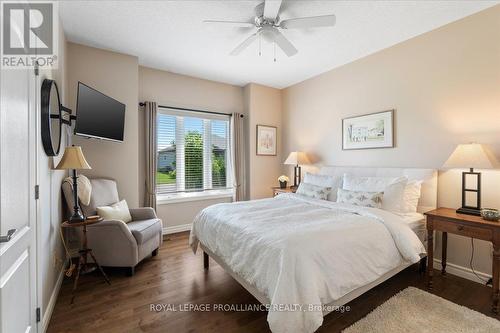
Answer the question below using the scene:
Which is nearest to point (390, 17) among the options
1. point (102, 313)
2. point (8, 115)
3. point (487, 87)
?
point (487, 87)

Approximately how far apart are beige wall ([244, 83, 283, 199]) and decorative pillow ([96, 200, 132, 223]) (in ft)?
7.93

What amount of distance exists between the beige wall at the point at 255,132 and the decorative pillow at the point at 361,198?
7.00ft

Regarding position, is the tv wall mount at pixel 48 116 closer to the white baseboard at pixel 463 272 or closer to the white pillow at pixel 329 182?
the white pillow at pixel 329 182

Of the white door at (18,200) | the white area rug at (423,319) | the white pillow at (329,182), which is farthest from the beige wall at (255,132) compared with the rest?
the white door at (18,200)

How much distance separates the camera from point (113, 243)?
2.58m

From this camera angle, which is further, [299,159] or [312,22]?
[299,159]

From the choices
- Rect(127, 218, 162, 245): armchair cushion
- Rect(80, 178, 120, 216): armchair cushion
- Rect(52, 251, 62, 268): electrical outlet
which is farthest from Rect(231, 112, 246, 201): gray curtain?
Rect(52, 251, 62, 268): electrical outlet

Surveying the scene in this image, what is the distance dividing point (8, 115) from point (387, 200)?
329 centimetres

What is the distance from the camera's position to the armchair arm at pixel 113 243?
2572 mm

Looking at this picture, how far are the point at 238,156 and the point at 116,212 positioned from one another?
97.0 inches

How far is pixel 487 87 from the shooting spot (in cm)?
242

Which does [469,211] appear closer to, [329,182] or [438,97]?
[438,97]

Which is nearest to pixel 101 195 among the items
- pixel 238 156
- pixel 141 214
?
pixel 141 214

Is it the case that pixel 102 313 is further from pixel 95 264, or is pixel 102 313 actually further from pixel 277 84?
pixel 277 84
